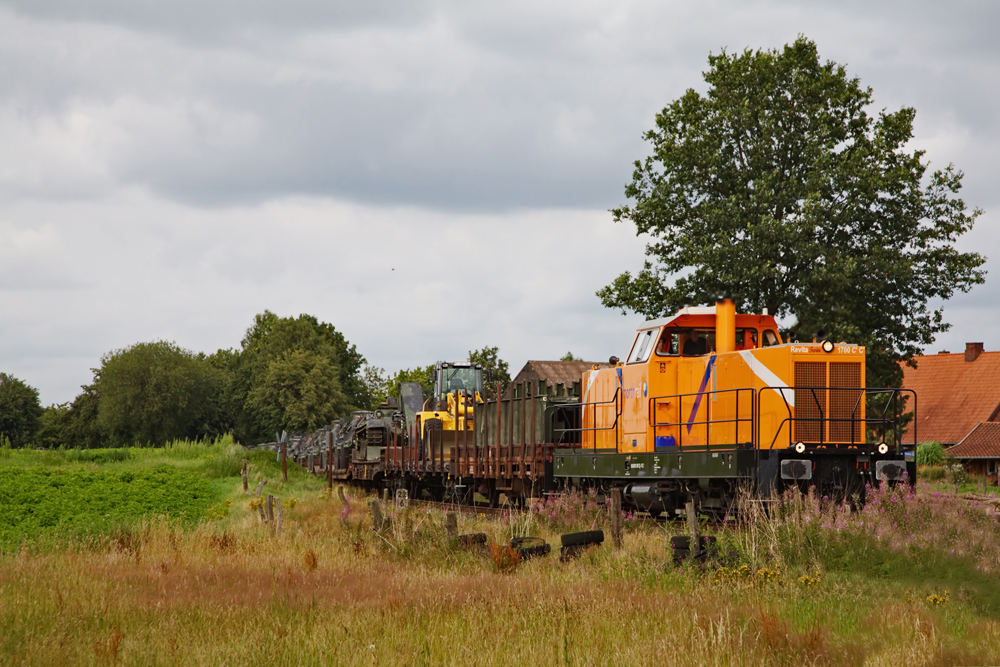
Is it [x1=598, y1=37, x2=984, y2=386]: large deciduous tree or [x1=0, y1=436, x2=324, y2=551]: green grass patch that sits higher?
[x1=598, y1=37, x2=984, y2=386]: large deciduous tree

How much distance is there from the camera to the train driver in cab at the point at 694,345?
17312 mm

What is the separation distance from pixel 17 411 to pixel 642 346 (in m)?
108

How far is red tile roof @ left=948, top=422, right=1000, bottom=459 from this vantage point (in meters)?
51.6

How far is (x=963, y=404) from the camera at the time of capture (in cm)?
6125

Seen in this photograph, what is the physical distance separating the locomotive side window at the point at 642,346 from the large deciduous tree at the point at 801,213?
13549 mm

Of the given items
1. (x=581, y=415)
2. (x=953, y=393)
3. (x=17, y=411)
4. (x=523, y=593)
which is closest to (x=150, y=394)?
(x=17, y=411)

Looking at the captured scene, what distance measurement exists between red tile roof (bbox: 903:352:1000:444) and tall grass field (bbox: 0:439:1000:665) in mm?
47532

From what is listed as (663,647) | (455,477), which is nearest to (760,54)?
(455,477)

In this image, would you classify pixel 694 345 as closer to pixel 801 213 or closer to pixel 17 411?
pixel 801 213

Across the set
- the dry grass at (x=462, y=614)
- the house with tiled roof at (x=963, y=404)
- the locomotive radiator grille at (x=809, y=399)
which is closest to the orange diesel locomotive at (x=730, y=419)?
the locomotive radiator grille at (x=809, y=399)

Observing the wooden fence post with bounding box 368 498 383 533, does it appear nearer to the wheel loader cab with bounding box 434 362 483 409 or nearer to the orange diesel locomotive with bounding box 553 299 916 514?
the orange diesel locomotive with bounding box 553 299 916 514

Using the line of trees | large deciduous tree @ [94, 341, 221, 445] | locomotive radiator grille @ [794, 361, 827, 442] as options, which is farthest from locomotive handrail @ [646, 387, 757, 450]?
large deciduous tree @ [94, 341, 221, 445]

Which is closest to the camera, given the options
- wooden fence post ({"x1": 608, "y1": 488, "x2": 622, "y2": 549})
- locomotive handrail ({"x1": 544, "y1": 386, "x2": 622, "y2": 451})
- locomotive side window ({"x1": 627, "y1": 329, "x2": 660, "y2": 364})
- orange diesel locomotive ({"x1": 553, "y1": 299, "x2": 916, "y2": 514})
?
wooden fence post ({"x1": 608, "y1": 488, "x2": 622, "y2": 549})

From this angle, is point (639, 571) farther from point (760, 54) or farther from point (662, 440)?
point (760, 54)
